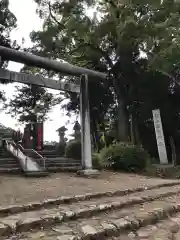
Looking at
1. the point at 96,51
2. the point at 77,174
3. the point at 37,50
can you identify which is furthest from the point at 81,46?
the point at 77,174

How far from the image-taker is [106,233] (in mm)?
4203

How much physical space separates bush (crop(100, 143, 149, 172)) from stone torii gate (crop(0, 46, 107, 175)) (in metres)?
2.61

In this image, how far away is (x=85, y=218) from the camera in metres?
4.95

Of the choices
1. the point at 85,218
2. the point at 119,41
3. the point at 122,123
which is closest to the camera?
the point at 85,218

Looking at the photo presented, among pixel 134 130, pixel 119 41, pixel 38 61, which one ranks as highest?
pixel 119 41

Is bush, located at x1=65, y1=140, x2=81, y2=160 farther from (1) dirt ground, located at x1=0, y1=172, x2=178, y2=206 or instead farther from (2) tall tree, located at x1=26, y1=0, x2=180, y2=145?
(2) tall tree, located at x1=26, y1=0, x2=180, y2=145

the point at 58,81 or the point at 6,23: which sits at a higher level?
the point at 6,23

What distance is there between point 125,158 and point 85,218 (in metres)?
8.30

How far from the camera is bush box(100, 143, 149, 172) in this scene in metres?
13.0

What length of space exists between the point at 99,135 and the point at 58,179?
13557mm

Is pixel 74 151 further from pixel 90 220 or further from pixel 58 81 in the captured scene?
pixel 90 220

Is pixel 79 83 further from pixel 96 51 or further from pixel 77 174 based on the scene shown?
pixel 96 51

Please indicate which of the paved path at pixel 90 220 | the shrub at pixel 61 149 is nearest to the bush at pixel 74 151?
the shrub at pixel 61 149

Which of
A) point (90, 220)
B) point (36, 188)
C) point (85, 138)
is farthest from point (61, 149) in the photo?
point (90, 220)
